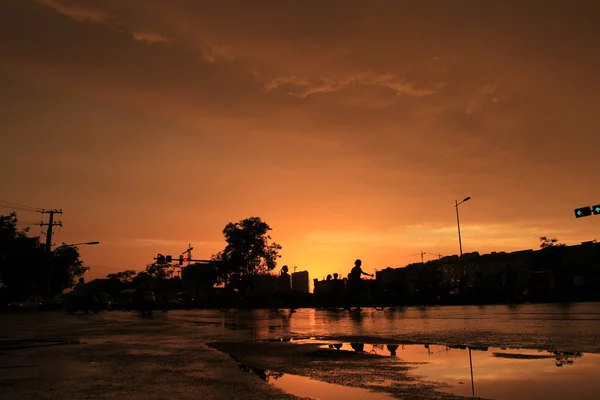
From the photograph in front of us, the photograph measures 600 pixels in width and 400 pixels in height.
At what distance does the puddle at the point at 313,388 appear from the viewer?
401cm

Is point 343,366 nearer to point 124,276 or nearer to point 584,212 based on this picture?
point 584,212

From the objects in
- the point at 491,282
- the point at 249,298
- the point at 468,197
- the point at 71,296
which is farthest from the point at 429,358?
the point at 468,197

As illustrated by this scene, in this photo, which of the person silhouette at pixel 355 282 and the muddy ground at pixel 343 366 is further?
the person silhouette at pixel 355 282

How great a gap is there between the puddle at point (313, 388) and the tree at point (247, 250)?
2732 inches

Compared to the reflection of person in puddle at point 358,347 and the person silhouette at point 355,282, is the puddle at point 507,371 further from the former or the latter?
the person silhouette at point 355,282

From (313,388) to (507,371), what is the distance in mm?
1852

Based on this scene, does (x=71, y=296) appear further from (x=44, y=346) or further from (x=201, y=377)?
(x=201, y=377)

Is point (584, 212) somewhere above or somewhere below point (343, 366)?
above

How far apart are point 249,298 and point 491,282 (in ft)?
57.3

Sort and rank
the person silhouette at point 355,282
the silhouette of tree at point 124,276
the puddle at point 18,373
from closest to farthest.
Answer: the puddle at point 18,373, the person silhouette at point 355,282, the silhouette of tree at point 124,276

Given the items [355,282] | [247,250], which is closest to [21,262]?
[247,250]

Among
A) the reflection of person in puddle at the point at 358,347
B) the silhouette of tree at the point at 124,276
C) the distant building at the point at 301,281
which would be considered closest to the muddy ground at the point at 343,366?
the reflection of person in puddle at the point at 358,347

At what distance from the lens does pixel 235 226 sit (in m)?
75.8

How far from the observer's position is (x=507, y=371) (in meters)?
4.81
